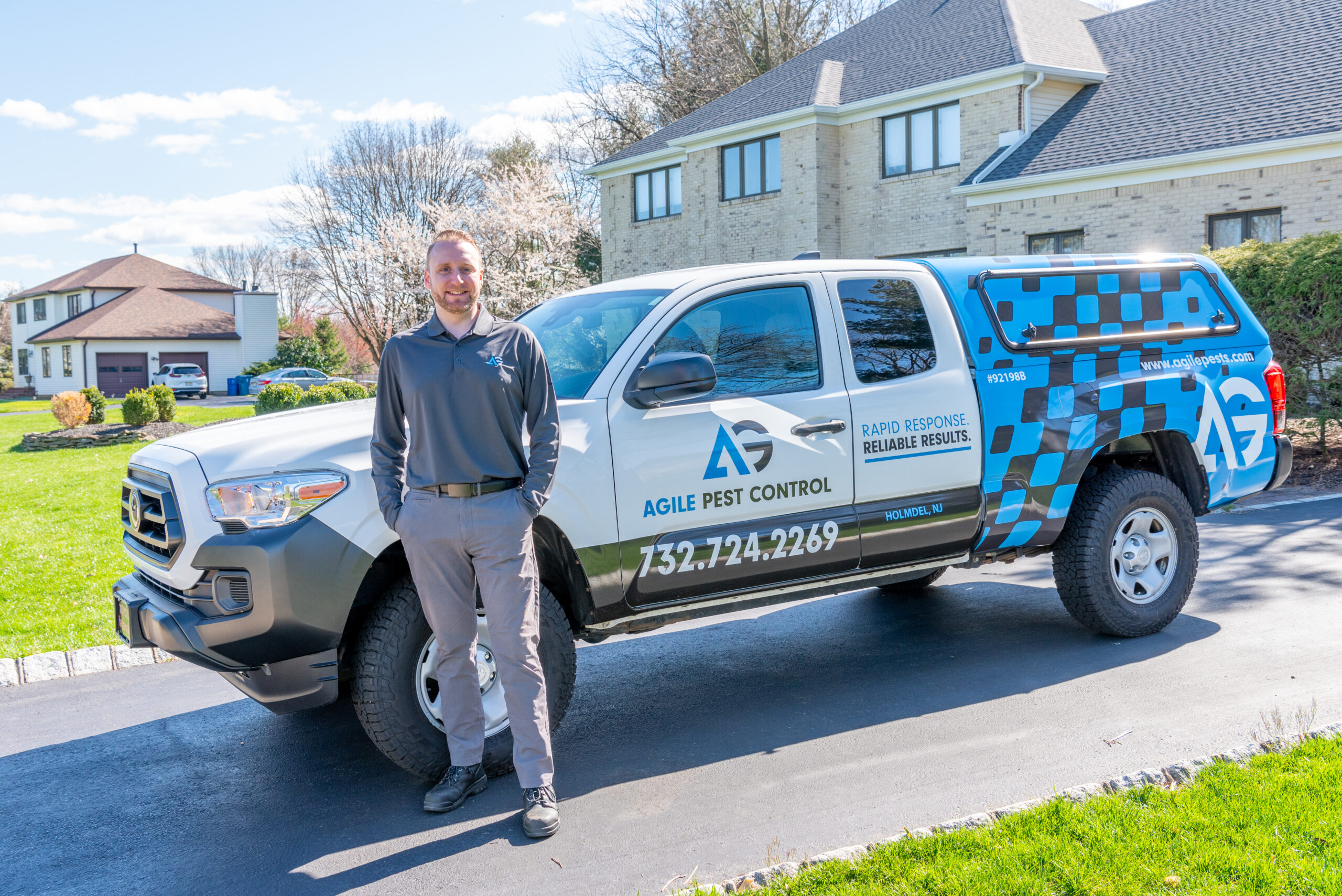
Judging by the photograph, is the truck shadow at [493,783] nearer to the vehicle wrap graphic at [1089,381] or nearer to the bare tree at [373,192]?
the vehicle wrap graphic at [1089,381]

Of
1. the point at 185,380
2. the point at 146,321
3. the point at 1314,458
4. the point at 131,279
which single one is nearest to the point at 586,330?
the point at 1314,458

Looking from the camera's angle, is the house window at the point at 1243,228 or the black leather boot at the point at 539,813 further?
the house window at the point at 1243,228

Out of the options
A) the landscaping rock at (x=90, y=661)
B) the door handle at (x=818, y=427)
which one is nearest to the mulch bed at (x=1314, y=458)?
the door handle at (x=818, y=427)

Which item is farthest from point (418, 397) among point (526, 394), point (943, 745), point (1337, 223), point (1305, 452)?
point (1337, 223)

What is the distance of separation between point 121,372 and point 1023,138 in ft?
158

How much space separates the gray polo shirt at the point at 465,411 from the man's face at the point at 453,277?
0.09 m

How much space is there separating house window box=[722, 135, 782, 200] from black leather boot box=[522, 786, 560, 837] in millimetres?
23958

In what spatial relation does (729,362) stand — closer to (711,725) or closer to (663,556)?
(663,556)

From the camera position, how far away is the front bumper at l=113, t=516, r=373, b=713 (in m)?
4.09

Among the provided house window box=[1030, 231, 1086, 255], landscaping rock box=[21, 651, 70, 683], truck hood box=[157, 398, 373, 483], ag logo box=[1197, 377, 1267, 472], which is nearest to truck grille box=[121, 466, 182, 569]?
truck hood box=[157, 398, 373, 483]

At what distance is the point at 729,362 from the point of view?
5.13 meters

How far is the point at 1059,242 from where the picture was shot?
2114cm

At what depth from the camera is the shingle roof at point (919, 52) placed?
75.5 ft

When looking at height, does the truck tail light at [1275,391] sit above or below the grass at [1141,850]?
above
